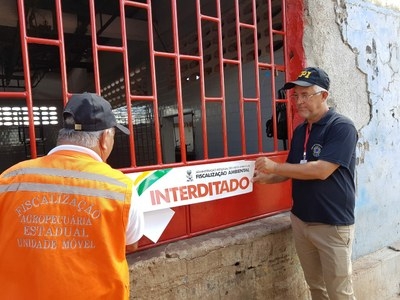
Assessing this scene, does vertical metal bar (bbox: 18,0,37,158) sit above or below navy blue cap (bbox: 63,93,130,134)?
above

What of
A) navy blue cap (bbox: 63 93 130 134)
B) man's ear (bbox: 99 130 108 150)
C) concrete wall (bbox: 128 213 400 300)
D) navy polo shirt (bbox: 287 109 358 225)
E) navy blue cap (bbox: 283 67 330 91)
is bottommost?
concrete wall (bbox: 128 213 400 300)

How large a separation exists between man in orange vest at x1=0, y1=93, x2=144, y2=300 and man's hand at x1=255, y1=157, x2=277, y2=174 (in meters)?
1.39

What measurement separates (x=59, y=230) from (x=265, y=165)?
1.62 m

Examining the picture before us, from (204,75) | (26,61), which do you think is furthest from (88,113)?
(204,75)

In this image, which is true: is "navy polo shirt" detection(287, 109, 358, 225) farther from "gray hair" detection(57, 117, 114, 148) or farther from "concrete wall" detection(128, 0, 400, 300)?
"gray hair" detection(57, 117, 114, 148)

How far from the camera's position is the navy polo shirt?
2.31m

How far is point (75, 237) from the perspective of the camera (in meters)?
1.33

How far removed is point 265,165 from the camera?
2.58m

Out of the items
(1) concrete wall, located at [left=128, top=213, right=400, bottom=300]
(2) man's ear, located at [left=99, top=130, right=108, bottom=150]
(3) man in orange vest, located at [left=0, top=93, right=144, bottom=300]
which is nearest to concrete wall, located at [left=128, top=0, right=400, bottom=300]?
(1) concrete wall, located at [left=128, top=213, right=400, bottom=300]

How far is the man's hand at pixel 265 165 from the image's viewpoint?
254cm

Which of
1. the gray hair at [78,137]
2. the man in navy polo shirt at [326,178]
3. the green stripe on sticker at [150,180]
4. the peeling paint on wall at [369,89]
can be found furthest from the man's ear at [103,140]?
the peeling paint on wall at [369,89]

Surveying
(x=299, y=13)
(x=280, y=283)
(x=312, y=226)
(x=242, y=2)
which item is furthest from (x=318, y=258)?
(x=242, y=2)

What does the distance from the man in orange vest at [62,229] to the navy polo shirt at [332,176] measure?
4.90ft

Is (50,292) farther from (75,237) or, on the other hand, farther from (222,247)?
(222,247)
